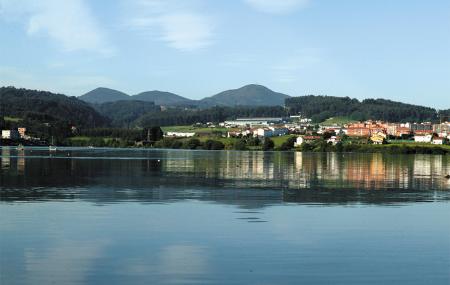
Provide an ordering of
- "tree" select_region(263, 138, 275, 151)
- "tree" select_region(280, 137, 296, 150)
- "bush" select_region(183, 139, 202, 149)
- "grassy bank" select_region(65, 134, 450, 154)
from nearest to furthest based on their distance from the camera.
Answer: "grassy bank" select_region(65, 134, 450, 154) → "tree" select_region(263, 138, 275, 151) → "tree" select_region(280, 137, 296, 150) → "bush" select_region(183, 139, 202, 149)

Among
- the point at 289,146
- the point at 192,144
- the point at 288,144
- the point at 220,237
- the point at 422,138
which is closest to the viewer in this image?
the point at 220,237

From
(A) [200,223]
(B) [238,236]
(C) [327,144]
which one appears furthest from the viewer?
(C) [327,144]

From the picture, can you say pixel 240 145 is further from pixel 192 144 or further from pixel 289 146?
pixel 192 144

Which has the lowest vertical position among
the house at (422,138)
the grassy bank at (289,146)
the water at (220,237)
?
the water at (220,237)

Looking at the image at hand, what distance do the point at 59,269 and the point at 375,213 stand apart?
14.8 m

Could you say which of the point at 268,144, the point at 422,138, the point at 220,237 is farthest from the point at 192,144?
the point at 220,237

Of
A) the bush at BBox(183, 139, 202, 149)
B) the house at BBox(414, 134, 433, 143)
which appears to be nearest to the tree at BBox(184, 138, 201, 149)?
the bush at BBox(183, 139, 202, 149)

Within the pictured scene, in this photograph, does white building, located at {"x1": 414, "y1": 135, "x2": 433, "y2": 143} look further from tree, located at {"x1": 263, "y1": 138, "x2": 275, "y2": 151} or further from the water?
the water

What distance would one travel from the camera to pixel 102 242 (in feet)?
60.0

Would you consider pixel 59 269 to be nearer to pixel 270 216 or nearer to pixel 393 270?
pixel 393 270

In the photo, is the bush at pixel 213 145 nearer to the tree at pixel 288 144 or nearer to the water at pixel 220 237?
the tree at pixel 288 144

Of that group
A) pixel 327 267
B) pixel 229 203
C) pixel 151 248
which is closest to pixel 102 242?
pixel 151 248

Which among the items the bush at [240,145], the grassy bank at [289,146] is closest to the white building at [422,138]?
the grassy bank at [289,146]

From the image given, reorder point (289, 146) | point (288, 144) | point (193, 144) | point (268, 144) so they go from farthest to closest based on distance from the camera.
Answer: point (193, 144) < point (288, 144) < point (289, 146) < point (268, 144)
